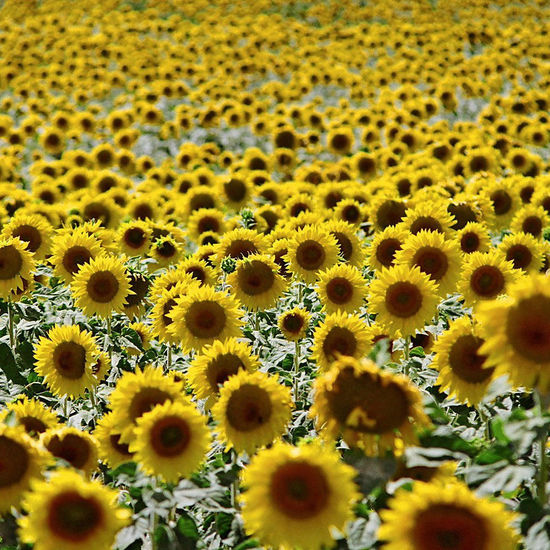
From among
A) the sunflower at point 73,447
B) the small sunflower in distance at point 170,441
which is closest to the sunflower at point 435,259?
the small sunflower in distance at point 170,441

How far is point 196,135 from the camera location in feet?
48.8

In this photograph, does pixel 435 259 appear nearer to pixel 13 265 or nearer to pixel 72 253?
pixel 72 253

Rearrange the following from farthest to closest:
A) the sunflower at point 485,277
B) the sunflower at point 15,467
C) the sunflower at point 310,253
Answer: the sunflower at point 310,253
the sunflower at point 485,277
the sunflower at point 15,467

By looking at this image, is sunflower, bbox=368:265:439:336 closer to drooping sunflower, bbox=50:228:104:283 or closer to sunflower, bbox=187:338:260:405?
sunflower, bbox=187:338:260:405

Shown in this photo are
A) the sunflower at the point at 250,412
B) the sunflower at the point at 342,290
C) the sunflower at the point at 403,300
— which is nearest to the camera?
the sunflower at the point at 250,412

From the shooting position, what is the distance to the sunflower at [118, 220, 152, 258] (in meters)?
6.39

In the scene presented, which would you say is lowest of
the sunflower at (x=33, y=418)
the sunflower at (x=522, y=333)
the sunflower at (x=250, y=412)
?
the sunflower at (x=33, y=418)

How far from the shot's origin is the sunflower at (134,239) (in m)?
6.39

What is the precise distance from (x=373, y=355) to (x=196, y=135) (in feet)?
42.0

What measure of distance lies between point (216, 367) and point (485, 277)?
2.01 metres

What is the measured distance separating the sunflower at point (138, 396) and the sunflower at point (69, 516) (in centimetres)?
56

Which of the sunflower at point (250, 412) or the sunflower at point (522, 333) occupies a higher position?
the sunflower at point (522, 333)

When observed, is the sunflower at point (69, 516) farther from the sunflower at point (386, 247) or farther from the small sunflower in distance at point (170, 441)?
the sunflower at point (386, 247)

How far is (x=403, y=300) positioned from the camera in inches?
164
